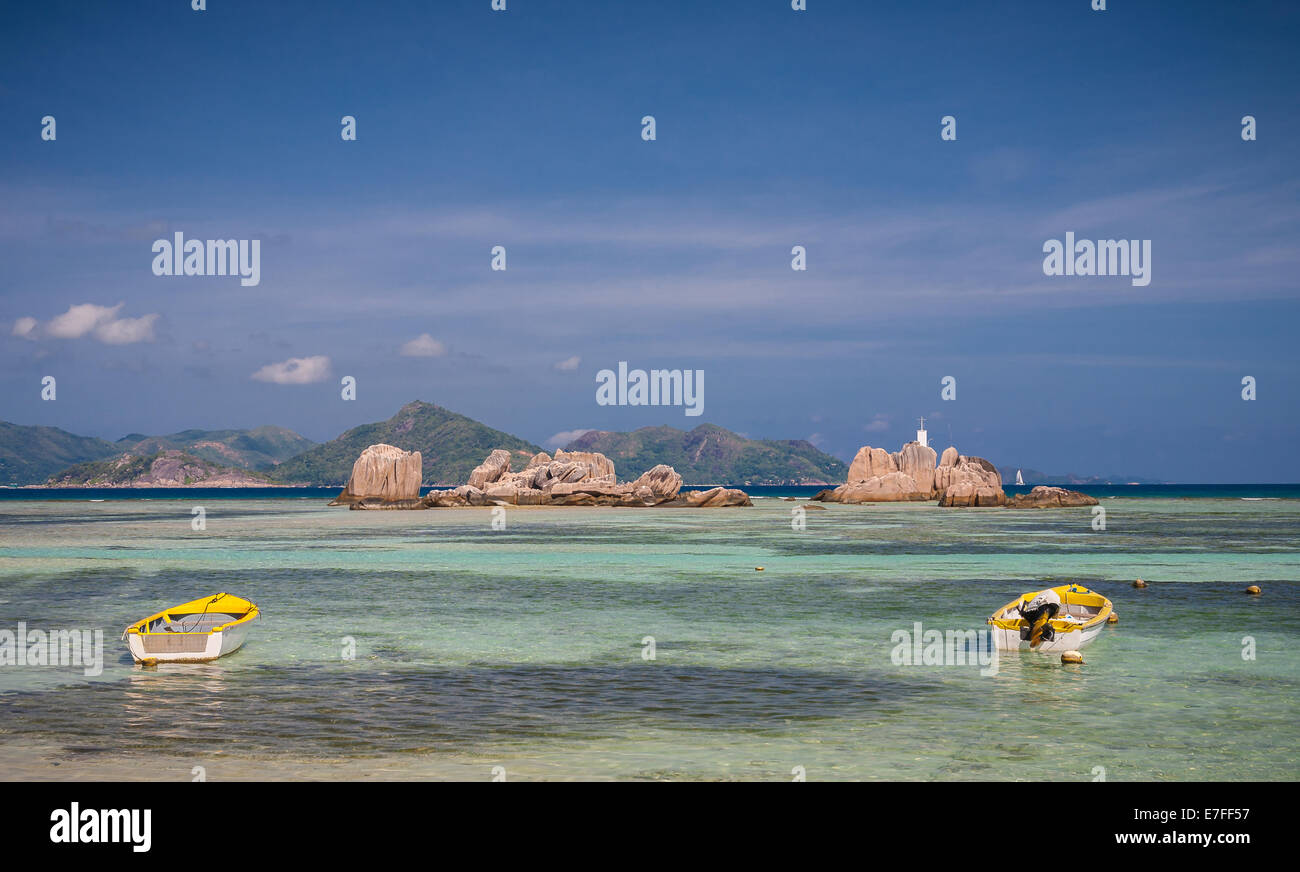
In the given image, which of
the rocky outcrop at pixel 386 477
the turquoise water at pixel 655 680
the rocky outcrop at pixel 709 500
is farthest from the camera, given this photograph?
the rocky outcrop at pixel 386 477

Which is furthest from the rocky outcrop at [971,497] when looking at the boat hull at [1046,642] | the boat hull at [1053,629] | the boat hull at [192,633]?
the boat hull at [192,633]

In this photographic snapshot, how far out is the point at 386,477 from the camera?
151 m

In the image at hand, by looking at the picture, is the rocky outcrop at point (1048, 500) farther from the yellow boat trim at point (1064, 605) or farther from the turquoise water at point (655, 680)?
the yellow boat trim at point (1064, 605)

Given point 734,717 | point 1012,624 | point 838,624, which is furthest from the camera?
Answer: point 838,624

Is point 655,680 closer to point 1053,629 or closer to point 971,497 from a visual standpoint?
point 1053,629

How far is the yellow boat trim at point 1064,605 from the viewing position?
24922 millimetres

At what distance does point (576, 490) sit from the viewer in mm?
149500

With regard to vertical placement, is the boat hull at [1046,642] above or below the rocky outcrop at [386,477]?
below

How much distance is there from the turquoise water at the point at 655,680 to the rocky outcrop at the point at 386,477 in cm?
9993

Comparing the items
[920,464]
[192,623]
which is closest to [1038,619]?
[192,623]

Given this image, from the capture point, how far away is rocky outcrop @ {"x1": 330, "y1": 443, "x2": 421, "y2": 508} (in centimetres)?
15112
